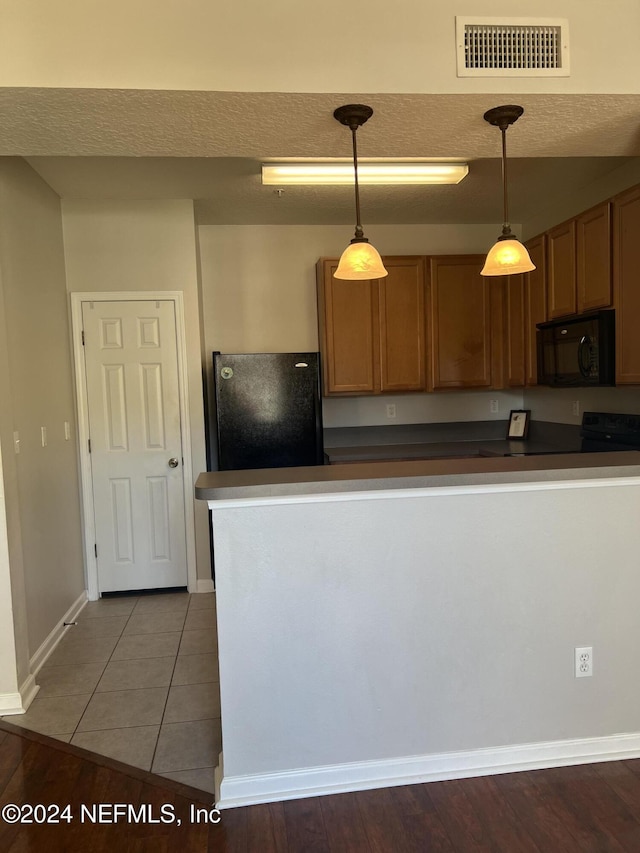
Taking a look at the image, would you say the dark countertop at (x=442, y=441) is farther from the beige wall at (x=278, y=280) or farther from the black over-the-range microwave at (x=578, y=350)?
the black over-the-range microwave at (x=578, y=350)

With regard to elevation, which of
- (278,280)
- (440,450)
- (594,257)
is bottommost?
(440,450)

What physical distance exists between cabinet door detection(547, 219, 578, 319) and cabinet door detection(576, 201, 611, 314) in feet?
0.19

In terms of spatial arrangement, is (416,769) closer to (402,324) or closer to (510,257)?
(510,257)

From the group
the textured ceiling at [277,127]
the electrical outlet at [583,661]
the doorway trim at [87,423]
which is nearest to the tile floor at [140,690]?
the doorway trim at [87,423]

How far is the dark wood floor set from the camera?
62.2 inches

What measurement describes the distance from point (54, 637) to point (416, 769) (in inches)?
82.8

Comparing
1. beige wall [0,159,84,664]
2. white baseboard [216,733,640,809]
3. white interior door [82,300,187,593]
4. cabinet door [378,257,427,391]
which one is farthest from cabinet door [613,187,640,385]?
beige wall [0,159,84,664]

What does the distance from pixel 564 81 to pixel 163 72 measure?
1.28 metres

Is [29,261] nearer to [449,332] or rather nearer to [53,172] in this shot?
[53,172]

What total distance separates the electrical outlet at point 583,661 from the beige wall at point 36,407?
2.33m

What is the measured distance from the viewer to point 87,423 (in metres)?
3.53

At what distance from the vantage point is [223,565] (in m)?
1.71

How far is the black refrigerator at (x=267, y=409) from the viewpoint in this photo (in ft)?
11.4

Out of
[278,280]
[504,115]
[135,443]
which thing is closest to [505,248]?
[504,115]
